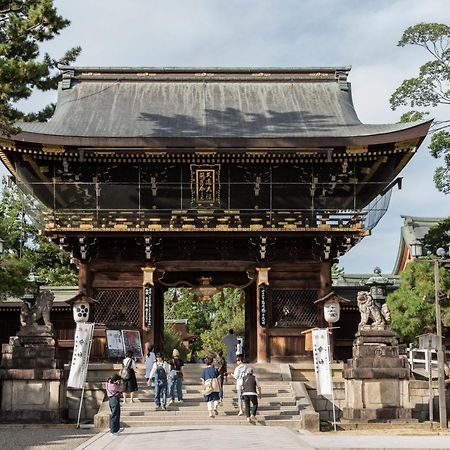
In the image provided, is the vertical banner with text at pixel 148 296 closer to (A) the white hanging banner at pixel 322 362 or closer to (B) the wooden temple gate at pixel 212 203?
(B) the wooden temple gate at pixel 212 203

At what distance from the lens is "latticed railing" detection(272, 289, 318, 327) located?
29.0 meters

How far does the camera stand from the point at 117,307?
29172 mm

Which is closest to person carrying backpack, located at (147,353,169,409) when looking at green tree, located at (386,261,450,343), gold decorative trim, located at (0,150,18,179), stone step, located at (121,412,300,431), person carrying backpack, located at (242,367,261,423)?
stone step, located at (121,412,300,431)

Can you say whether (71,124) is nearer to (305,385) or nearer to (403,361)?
(305,385)

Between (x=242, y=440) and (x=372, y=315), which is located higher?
(x=372, y=315)

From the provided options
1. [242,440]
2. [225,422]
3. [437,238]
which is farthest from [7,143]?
[437,238]

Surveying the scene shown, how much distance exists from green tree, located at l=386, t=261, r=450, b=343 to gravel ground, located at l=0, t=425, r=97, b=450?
1527cm

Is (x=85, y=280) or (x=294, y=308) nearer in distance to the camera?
(x=85, y=280)

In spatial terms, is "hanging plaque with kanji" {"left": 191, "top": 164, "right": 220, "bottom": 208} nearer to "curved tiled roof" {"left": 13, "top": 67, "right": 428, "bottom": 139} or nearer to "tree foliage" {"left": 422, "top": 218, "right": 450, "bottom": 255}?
"curved tiled roof" {"left": 13, "top": 67, "right": 428, "bottom": 139}

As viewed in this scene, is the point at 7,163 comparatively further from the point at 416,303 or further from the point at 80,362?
the point at 416,303

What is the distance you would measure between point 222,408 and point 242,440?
20.0 feet

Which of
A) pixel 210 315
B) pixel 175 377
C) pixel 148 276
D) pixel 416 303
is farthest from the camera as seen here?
pixel 210 315

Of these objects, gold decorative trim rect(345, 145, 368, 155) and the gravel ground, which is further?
gold decorative trim rect(345, 145, 368, 155)

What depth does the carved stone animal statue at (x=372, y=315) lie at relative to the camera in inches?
998
